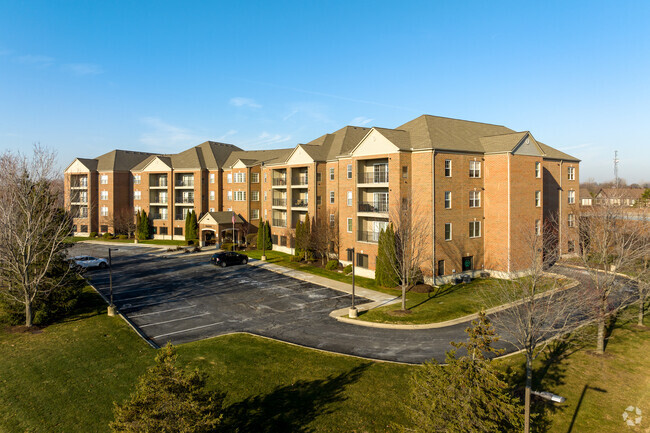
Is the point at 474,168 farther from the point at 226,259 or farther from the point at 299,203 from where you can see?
the point at 226,259

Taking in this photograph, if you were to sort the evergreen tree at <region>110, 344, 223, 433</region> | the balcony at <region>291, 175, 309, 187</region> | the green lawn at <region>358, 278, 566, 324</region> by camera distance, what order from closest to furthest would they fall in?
the evergreen tree at <region>110, 344, 223, 433</region>, the green lawn at <region>358, 278, 566, 324</region>, the balcony at <region>291, 175, 309, 187</region>

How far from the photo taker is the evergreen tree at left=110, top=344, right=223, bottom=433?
28.8 feet

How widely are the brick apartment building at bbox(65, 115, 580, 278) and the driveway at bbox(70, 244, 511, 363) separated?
8.64 m

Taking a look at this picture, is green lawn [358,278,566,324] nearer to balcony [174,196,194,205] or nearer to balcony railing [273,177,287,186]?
balcony railing [273,177,287,186]

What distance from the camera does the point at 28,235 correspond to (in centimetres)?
2308

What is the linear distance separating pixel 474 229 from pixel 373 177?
428 inches

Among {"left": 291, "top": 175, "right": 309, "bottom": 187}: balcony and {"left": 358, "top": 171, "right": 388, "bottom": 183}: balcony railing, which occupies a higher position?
{"left": 291, "top": 175, "right": 309, "bottom": 187}: balcony

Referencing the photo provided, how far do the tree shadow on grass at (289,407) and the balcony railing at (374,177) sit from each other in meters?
22.7

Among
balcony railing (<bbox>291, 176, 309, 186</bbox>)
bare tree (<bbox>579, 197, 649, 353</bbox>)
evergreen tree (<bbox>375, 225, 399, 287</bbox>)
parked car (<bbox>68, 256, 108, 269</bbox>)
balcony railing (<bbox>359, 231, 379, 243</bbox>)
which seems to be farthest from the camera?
balcony railing (<bbox>291, 176, 309, 186</bbox>)

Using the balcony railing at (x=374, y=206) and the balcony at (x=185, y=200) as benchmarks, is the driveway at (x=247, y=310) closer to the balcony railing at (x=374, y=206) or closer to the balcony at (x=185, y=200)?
the balcony railing at (x=374, y=206)

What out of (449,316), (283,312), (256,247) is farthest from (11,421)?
(256,247)

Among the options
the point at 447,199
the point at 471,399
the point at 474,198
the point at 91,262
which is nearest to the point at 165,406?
the point at 471,399

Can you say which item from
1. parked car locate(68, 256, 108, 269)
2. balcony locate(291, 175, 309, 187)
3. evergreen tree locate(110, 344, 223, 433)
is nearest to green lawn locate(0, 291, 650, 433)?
evergreen tree locate(110, 344, 223, 433)

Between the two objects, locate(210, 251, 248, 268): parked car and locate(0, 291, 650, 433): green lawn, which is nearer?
locate(0, 291, 650, 433): green lawn
